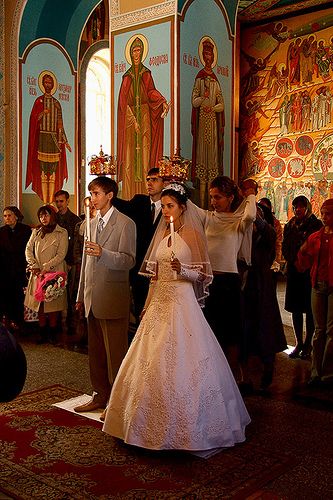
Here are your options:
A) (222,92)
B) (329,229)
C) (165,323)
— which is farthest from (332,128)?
(165,323)

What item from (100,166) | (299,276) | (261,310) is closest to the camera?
(261,310)

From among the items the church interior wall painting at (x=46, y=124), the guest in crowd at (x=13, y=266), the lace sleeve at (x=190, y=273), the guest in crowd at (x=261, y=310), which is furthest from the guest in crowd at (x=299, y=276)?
the church interior wall painting at (x=46, y=124)

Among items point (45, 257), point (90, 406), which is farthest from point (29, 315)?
point (90, 406)

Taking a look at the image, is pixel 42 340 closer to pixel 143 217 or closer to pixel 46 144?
pixel 143 217

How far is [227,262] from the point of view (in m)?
5.50

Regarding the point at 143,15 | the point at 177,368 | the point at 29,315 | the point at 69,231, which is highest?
the point at 143,15

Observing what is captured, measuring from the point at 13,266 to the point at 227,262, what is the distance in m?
3.98

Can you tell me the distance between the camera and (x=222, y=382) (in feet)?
14.5

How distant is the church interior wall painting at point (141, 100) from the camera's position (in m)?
8.27

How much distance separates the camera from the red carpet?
3.72 m

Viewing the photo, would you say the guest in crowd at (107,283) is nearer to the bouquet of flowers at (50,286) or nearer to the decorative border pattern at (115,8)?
the bouquet of flowers at (50,286)

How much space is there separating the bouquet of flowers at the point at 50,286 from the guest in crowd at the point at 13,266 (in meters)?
0.78

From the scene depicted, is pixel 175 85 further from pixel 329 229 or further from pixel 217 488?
pixel 217 488

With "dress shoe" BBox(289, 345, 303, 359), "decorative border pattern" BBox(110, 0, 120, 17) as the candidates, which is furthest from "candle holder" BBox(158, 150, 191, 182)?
"decorative border pattern" BBox(110, 0, 120, 17)
